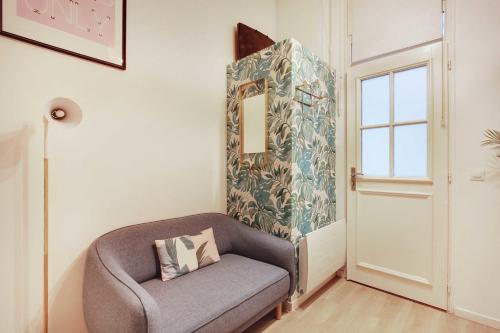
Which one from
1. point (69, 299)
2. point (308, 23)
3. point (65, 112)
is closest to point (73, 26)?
point (65, 112)

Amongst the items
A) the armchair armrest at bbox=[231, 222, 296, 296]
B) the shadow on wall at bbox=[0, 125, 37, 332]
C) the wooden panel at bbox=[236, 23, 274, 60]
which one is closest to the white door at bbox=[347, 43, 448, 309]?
the armchair armrest at bbox=[231, 222, 296, 296]

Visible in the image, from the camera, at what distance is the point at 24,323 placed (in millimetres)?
1331

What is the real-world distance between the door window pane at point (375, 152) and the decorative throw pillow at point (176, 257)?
177 centimetres

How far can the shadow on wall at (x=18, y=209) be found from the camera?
1283 millimetres

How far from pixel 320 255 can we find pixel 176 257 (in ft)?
3.86

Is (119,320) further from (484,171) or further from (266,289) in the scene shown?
(484,171)

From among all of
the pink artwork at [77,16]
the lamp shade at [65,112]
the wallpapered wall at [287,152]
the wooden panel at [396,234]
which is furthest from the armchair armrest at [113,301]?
the wooden panel at [396,234]

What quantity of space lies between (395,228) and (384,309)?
0.68m

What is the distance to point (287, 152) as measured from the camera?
197 centimetres

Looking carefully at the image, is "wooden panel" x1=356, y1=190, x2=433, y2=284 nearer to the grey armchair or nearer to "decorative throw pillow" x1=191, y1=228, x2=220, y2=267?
the grey armchair

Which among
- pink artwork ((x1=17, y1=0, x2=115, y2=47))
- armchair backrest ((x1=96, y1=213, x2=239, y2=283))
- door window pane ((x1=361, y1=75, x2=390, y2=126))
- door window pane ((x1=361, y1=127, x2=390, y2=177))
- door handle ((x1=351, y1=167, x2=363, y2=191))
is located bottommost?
armchair backrest ((x1=96, y1=213, x2=239, y2=283))

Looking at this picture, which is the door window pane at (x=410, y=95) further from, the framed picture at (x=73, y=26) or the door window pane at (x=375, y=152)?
the framed picture at (x=73, y=26)

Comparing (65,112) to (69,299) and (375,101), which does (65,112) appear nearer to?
(69,299)

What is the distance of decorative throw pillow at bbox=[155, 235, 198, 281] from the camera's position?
163 centimetres
